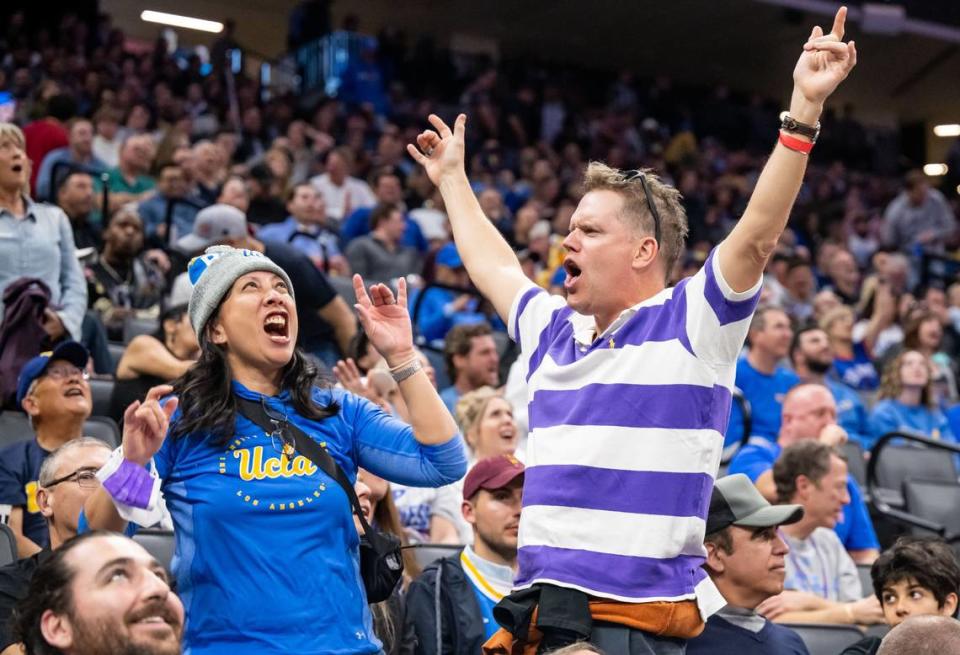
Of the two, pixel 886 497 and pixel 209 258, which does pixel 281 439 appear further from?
pixel 886 497

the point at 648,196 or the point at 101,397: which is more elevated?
the point at 648,196

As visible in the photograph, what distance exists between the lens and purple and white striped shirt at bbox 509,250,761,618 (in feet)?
8.68

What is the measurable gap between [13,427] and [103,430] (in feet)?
1.11

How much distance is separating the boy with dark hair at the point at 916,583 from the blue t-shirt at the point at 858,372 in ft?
17.5

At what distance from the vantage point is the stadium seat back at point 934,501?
274 inches

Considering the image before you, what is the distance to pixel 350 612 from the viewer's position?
2.78 metres

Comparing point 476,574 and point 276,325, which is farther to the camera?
point 476,574

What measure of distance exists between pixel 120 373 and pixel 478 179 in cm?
694

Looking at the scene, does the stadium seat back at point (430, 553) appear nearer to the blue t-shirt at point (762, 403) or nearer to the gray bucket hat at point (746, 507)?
the gray bucket hat at point (746, 507)

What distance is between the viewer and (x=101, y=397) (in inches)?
239

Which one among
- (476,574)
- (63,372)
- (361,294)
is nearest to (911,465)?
(476,574)

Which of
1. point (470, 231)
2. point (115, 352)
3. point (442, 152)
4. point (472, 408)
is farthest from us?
point (115, 352)

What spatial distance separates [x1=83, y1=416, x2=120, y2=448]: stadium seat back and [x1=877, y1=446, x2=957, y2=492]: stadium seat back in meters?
4.25

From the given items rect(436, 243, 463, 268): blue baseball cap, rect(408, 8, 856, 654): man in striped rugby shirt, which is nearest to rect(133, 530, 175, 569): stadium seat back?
rect(408, 8, 856, 654): man in striped rugby shirt
